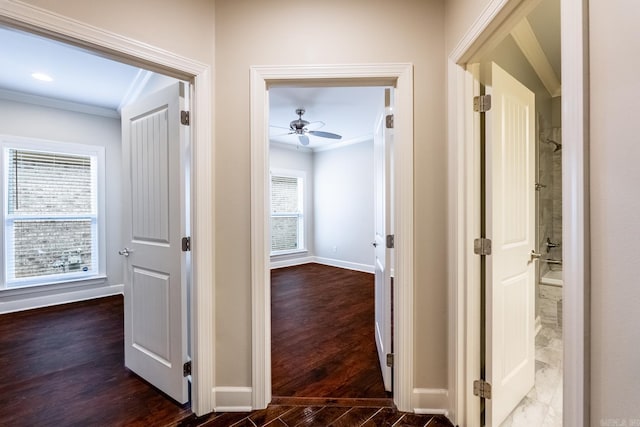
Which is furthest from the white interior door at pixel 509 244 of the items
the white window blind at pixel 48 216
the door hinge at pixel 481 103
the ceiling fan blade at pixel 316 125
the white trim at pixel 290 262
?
the white window blind at pixel 48 216

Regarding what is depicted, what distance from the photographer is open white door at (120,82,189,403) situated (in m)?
1.69

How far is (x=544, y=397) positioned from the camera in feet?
5.73

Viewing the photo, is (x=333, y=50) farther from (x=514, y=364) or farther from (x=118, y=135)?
(x=118, y=135)

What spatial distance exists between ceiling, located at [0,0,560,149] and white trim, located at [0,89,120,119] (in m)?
0.05

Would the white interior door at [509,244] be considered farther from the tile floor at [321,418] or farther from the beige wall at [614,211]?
the beige wall at [614,211]

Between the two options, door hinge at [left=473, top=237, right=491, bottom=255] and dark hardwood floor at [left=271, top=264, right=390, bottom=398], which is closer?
door hinge at [left=473, top=237, right=491, bottom=255]

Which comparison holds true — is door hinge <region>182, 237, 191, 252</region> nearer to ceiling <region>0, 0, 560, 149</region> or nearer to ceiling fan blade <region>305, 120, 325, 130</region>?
ceiling <region>0, 0, 560, 149</region>

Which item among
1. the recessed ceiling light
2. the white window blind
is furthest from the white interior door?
the white window blind

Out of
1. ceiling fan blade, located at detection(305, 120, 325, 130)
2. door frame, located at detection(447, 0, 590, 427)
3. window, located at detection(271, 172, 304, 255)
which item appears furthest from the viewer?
window, located at detection(271, 172, 304, 255)

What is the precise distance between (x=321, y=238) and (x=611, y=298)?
567cm

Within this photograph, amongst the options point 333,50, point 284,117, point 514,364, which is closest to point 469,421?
point 514,364

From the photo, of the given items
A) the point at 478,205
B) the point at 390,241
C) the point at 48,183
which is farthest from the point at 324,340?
the point at 48,183

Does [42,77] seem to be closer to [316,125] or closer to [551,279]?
[316,125]

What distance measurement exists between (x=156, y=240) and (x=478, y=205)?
203 centimetres
